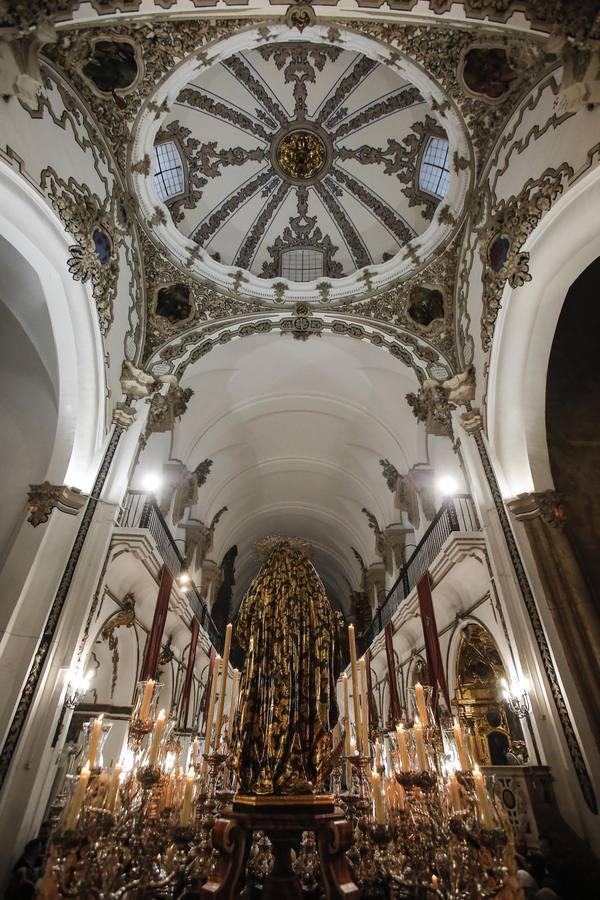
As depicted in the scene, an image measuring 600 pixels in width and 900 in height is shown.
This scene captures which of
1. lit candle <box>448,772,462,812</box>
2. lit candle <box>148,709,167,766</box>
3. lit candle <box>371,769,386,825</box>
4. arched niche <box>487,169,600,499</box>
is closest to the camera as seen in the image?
lit candle <box>448,772,462,812</box>

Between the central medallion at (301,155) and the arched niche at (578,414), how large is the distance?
256 inches

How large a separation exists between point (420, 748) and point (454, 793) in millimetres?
419

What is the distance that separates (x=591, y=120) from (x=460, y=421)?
4.77 metres

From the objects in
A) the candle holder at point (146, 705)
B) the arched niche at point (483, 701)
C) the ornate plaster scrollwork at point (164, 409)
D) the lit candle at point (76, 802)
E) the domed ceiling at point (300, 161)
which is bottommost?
the lit candle at point (76, 802)

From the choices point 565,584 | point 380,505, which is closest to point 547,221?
point 565,584

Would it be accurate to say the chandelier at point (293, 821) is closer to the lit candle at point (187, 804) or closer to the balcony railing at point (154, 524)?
the lit candle at point (187, 804)

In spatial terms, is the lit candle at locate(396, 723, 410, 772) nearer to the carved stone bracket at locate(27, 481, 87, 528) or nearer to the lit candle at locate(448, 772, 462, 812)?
the lit candle at locate(448, 772, 462, 812)

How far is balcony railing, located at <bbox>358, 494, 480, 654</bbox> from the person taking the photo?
893 cm

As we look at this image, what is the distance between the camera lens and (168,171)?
33.6ft

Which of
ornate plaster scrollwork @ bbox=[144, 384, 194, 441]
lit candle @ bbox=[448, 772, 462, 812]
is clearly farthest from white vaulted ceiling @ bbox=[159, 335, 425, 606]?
lit candle @ bbox=[448, 772, 462, 812]

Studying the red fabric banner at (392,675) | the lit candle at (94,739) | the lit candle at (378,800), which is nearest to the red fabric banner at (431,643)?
the red fabric banner at (392,675)

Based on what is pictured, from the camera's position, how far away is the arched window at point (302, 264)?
11.6 meters

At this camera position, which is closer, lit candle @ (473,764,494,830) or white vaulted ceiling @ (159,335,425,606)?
lit candle @ (473,764,494,830)

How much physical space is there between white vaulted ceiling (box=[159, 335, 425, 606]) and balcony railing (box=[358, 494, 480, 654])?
226cm
